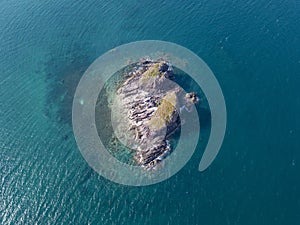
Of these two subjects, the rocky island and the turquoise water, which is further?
the rocky island

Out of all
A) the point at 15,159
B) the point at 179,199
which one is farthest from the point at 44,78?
the point at 179,199

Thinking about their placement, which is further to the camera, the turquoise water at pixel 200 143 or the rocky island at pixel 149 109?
the rocky island at pixel 149 109

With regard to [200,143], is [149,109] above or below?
above

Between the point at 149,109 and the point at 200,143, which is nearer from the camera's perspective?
the point at 200,143

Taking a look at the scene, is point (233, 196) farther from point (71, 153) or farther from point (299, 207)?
point (71, 153)
